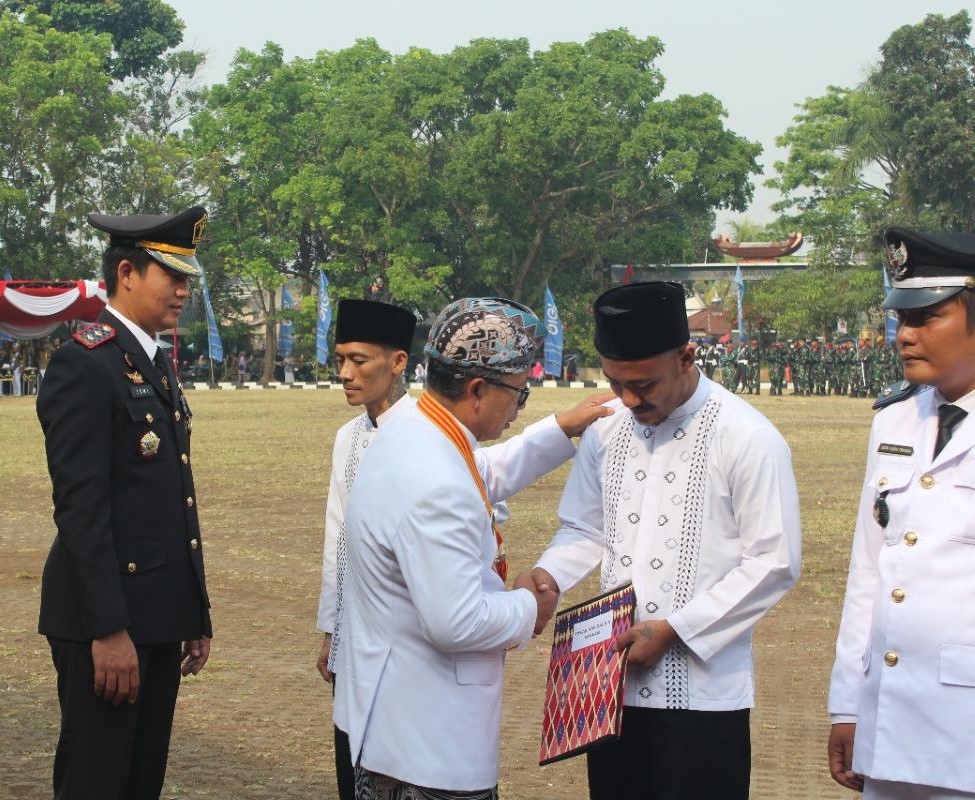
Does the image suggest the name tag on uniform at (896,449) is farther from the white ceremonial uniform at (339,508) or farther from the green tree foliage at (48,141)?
the green tree foliage at (48,141)

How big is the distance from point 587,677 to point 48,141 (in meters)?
48.9

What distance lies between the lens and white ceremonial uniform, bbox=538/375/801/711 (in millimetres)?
3295

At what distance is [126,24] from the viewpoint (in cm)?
7138

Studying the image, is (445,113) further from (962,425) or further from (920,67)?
(962,425)

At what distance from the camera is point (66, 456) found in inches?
141

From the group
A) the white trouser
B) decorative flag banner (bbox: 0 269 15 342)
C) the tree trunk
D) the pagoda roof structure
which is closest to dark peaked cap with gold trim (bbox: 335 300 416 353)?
the white trouser

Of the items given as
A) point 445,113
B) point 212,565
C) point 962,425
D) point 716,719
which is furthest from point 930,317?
point 445,113

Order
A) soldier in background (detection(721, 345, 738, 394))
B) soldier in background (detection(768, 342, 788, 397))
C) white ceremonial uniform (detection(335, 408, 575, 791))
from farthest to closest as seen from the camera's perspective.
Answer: soldier in background (detection(768, 342, 788, 397)) < soldier in background (detection(721, 345, 738, 394)) < white ceremonial uniform (detection(335, 408, 575, 791))

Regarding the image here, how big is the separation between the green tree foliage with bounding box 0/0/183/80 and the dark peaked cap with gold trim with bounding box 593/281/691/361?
69.6 meters

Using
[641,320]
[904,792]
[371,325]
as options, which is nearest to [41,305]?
[371,325]

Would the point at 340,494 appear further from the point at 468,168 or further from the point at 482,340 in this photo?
the point at 468,168

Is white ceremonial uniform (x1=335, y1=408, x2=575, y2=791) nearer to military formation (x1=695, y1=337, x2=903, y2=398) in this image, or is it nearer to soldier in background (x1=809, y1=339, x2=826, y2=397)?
military formation (x1=695, y1=337, x2=903, y2=398)

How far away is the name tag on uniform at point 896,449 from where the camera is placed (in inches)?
124

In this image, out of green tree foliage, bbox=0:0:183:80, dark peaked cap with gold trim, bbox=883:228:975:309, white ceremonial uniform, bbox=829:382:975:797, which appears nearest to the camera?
white ceremonial uniform, bbox=829:382:975:797
